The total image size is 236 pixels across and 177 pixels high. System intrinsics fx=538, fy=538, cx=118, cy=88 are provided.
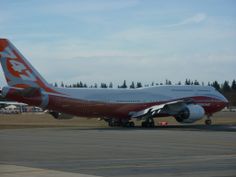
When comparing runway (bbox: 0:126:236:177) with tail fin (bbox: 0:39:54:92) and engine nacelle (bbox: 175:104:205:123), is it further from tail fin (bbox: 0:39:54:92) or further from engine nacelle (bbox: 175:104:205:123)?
engine nacelle (bbox: 175:104:205:123)

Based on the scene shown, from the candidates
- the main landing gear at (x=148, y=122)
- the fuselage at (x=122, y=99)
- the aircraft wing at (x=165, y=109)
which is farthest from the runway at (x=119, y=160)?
the main landing gear at (x=148, y=122)

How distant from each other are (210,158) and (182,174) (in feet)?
16.5

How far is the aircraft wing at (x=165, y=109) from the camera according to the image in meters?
48.7

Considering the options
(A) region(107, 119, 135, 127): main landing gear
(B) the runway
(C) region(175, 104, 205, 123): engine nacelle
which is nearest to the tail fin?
(A) region(107, 119, 135, 127): main landing gear

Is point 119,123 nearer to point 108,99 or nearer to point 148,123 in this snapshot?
point 148,123

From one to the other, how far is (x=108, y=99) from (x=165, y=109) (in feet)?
17.9

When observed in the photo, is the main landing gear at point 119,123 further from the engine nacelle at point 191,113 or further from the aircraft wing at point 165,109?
the engine nacelle at point 191,113

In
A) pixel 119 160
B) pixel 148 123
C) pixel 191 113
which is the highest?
pixel 191 113

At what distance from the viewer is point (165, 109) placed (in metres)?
49.4

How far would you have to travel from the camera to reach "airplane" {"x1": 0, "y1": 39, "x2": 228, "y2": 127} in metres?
42.8

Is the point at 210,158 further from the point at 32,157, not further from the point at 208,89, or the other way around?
the point at 208,89

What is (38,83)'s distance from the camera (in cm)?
4388

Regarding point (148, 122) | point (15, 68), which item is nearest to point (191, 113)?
point (148, 122)

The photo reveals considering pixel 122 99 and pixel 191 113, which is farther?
pixel 122 99
